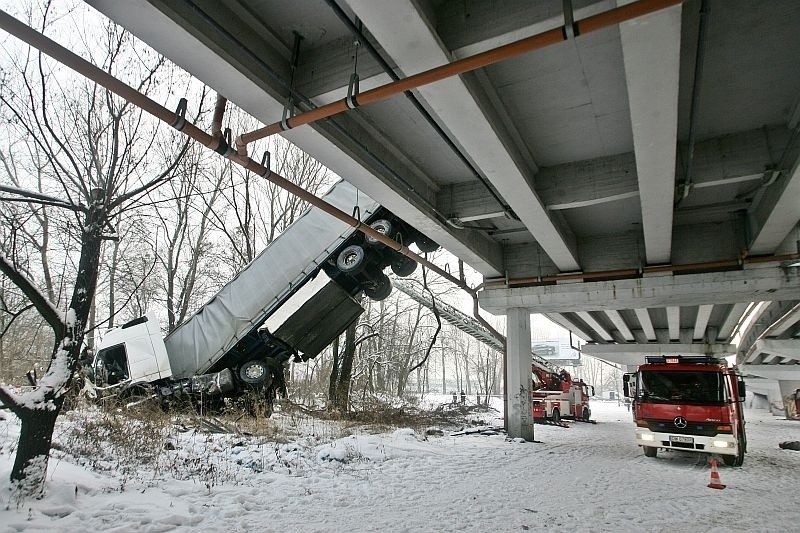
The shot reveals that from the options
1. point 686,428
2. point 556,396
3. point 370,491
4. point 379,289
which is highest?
point 379,289

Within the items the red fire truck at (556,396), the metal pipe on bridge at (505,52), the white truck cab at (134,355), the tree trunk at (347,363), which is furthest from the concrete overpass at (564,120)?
the red fire truck at (556,396)

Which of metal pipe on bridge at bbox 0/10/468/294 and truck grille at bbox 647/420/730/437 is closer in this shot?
metal pipe on bridge at bbox 0/10/468/294

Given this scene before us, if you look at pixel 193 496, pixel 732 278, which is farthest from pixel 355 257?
pixel 732 278

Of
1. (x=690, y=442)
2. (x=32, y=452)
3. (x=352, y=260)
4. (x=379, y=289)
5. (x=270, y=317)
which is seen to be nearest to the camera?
(x=32, y=452)

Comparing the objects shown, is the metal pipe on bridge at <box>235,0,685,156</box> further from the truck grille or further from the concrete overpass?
the truck grille

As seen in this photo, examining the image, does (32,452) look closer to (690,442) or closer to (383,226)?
(383,226)

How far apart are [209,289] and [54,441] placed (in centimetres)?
1849

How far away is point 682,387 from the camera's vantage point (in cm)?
1028

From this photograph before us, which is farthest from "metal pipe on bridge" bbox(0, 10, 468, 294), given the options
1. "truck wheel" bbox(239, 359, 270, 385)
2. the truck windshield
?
the truck windshield

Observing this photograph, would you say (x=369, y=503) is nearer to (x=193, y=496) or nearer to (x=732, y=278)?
(x=193, y=496)

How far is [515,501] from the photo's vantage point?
5.95m

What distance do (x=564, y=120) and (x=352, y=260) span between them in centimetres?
576

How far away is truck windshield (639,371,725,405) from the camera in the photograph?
991cm

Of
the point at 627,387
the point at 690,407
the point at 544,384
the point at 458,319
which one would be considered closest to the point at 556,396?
the point at 544,384
